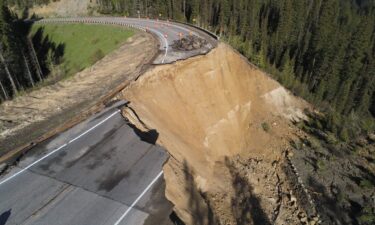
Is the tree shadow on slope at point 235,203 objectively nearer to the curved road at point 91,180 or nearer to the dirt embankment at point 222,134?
the dirt embankment at point 222,134

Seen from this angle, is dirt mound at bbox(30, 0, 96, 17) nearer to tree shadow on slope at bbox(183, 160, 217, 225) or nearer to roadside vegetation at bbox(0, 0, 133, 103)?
roadside vegetation at bbox(0, 0, 133, 103)

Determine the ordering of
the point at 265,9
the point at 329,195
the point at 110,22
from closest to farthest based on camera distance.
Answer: the point at 329,195 → the point at 110,22 → the point at 265,9

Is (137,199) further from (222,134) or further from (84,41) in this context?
(84,41)

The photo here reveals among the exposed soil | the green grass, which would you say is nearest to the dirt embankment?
the exposed soil

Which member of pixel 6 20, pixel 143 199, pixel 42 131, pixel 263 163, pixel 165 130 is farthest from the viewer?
pixel 6 20

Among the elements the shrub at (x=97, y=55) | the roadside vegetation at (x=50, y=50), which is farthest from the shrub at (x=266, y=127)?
the shrub at (x=97, y=55)

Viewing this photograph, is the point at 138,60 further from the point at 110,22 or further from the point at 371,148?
the point at 371,148

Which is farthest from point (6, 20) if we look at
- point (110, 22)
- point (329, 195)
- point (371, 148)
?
point (371, 148)

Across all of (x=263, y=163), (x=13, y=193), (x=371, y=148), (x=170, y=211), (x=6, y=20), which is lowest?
(x=371, y=148)
